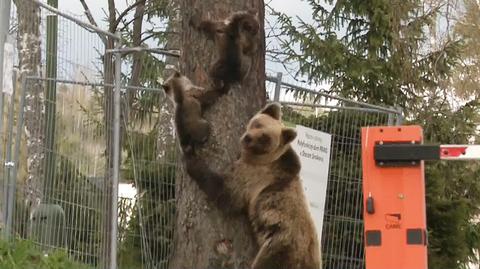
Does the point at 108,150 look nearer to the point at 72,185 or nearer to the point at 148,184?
the point at 72,185

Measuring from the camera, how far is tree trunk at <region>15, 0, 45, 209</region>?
27.4 feet

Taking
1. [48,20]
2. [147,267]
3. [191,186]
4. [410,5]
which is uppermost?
[410,5]

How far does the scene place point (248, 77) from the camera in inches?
245

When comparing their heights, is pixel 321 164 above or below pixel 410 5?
below

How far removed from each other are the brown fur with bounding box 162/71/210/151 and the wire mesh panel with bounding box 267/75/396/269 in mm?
3900

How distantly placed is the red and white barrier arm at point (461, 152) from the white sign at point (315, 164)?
9.49ft

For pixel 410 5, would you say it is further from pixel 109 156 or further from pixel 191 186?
pixel 191 186

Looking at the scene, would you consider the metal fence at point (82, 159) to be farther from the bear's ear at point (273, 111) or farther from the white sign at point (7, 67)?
the bear's ear at point (273, 111)

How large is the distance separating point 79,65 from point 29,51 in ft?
3.58

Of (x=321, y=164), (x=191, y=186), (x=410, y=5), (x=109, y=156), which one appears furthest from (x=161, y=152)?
(x=410, y=5)

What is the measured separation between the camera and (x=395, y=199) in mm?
5590

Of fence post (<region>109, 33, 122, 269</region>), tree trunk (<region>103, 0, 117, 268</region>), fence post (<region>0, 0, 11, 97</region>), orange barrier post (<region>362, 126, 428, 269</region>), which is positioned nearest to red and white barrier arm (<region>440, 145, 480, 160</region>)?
orange barrier post (<region>362, 126, 428, 269</region>)

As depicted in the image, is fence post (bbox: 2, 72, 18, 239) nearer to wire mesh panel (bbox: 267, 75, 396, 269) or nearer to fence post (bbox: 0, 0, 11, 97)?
fence post (bbox: 0, 0, 11, 97)

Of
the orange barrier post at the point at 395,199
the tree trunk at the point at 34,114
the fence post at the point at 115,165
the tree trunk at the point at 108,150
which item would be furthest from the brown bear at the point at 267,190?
the tree trunk at the point at 34,114
